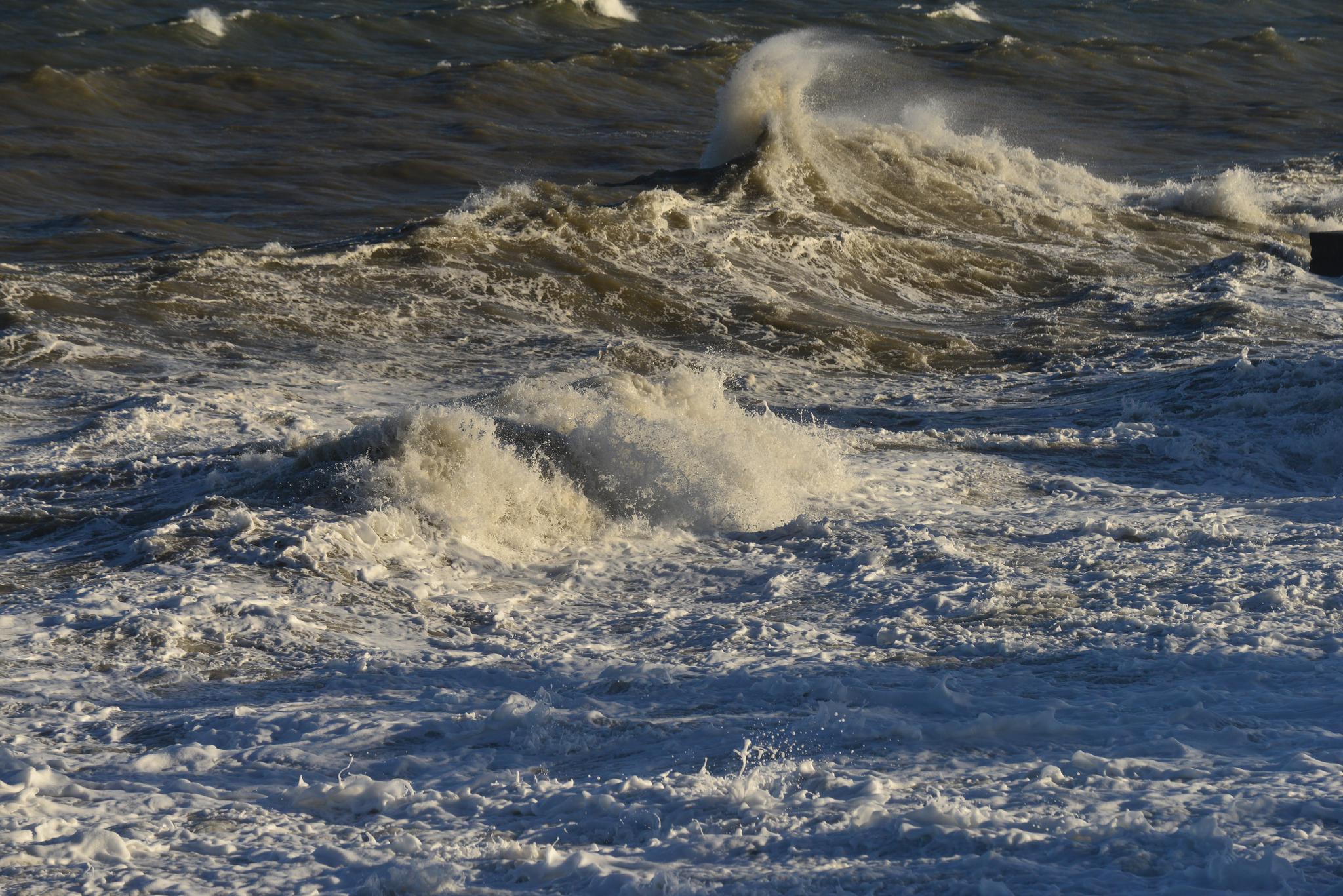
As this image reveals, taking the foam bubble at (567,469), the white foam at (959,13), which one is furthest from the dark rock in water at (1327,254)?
the white foam at (959,13)

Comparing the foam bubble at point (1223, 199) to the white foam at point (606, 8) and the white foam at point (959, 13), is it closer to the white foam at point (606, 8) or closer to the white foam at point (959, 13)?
the white foam at point (606, 8)

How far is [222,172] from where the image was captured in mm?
16781

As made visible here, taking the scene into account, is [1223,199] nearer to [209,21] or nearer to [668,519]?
[668,519]

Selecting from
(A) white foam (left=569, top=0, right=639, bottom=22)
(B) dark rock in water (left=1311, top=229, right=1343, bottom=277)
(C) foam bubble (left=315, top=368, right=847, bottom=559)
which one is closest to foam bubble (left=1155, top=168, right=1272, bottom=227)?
(B) dark rock in water (left=1311, top=229, right=1343, bottom=277)

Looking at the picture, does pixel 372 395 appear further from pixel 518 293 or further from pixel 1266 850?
pixel 1266 850

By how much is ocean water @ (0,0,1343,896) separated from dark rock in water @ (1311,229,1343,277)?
0.71ft

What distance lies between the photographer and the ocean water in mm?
4250

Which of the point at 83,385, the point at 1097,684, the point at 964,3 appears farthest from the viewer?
the point at 964,3

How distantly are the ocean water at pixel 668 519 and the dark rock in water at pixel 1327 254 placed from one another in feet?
0.71

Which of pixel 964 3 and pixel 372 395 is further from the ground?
pixel 964 3

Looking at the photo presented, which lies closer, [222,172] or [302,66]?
[222,172]

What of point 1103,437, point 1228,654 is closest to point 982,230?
point 1103,437

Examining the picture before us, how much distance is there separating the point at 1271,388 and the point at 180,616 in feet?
25.0

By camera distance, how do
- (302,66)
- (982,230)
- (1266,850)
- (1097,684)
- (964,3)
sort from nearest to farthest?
(1266,850) → (1097,684) → (982,230) → (302,66) → (964,3)
